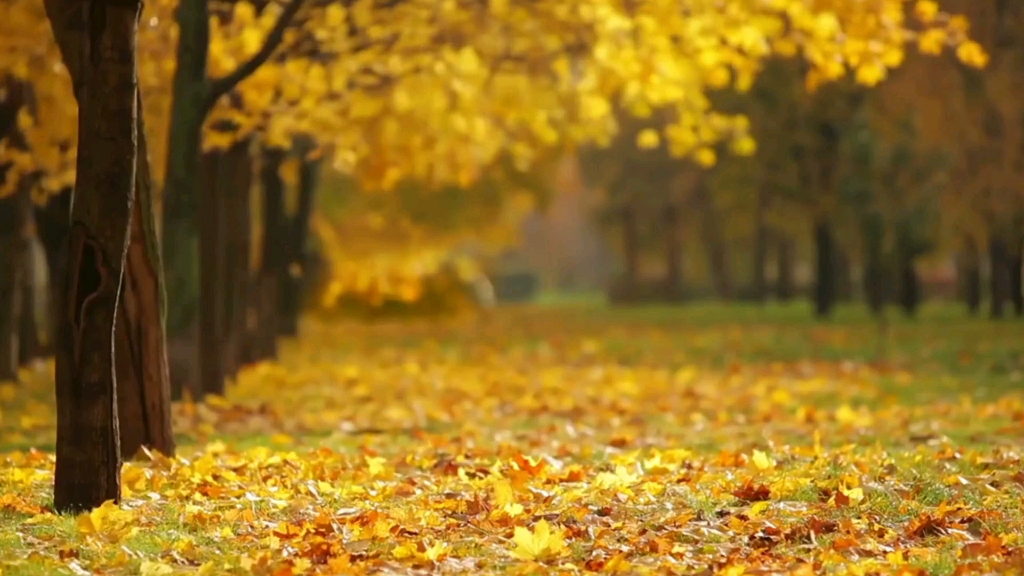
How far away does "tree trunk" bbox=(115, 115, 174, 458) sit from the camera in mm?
10969

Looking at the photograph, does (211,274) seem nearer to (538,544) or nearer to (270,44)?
(270,44)

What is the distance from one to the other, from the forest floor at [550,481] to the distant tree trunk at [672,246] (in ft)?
131

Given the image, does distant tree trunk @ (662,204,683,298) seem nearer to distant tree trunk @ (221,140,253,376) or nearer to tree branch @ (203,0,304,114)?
distant tree trunk @ (221,140,253,376)

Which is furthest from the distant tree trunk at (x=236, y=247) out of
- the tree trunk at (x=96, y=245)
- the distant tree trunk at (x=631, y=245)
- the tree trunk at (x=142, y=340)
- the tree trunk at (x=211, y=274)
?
the distant tree trunk at (x=631, y=245)

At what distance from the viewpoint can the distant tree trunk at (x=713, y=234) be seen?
59469 mm

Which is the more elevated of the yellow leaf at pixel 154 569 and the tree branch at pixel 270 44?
A: the tree branch at pixel 270 44

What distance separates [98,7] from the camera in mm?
8711

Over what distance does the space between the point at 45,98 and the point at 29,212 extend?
14.7ft

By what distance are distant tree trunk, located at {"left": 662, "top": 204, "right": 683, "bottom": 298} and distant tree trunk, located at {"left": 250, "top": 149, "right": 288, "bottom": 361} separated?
119 ft

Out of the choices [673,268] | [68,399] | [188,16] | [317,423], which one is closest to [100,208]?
[68,399]

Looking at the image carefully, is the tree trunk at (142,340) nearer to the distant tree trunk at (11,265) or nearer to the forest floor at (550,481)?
the forest floor at (550,481)

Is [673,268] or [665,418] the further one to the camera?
[673,268]

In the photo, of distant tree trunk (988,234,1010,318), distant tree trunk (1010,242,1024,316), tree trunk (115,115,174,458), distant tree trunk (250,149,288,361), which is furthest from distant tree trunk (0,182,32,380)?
distant tree trunk (988,234,1010,318)

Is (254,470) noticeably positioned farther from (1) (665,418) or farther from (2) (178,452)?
(1) (665,418)
